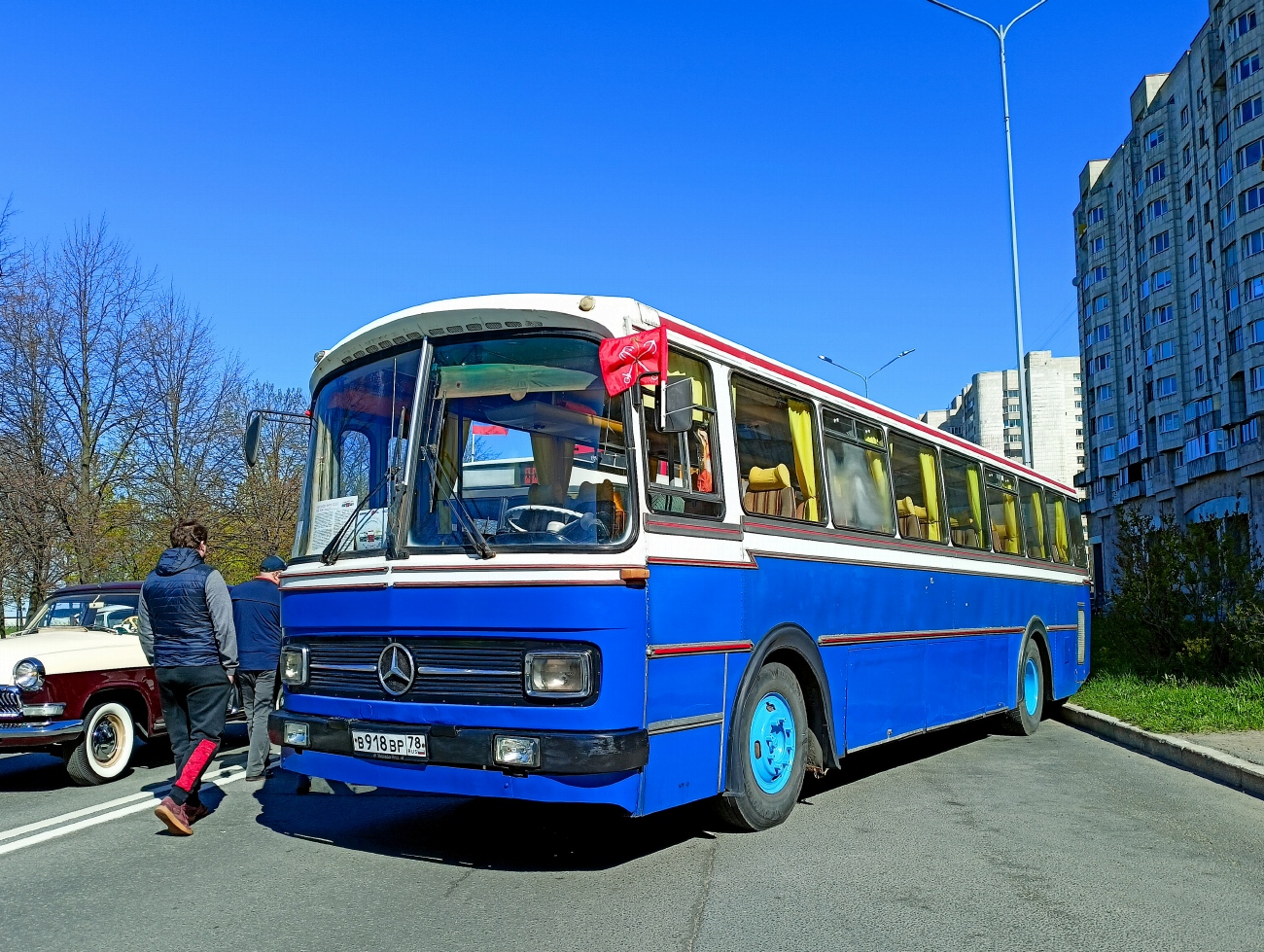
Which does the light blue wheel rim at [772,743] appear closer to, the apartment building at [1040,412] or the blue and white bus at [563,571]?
the blue and white bus at [563,571]

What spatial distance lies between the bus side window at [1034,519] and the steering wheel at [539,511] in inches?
349

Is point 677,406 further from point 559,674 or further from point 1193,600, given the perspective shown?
point 1193,600

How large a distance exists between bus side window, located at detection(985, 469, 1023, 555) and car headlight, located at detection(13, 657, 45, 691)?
8.93 m

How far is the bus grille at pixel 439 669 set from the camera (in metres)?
5.77

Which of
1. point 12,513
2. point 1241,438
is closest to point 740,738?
point 12,513

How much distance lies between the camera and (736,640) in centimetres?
672

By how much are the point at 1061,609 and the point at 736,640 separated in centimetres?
939

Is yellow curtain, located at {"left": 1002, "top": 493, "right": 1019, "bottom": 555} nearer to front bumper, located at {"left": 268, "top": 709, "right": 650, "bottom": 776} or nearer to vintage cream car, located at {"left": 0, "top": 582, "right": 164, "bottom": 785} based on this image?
front bumper, located at {"left": 268, "top": 709, "right": 650, "bottom": 776}

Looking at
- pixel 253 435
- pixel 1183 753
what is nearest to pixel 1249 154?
pixel 1183 753

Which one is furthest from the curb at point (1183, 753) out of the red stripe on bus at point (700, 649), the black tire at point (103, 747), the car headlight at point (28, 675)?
the car headlight at point (28, 675)

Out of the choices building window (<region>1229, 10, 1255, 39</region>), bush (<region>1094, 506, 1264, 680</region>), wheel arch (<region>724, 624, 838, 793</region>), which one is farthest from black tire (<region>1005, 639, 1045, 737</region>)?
building window (<region>1229, 10, 1255, 39</region>)

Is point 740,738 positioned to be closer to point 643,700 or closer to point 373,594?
point 643,700

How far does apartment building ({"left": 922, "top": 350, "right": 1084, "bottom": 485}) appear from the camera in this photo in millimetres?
144500

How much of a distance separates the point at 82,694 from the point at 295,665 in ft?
13.8
